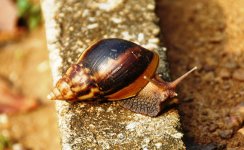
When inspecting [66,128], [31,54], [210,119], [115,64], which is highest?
[115,64]

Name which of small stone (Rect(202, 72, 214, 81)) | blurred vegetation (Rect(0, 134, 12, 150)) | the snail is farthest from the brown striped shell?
blurred vegetation (Rect(0, 134, 12, 150))

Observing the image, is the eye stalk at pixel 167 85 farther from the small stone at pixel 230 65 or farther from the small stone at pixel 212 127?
the small stone at pixel 230 65

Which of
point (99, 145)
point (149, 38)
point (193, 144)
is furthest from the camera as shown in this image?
point (149, 38)

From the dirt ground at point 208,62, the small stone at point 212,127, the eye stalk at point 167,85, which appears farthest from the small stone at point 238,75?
the eye stalk at point 167,85

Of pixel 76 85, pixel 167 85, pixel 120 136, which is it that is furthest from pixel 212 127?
pixel 76 85

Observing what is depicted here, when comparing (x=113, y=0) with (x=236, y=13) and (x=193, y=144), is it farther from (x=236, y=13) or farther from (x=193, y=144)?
(x=193, y=144)

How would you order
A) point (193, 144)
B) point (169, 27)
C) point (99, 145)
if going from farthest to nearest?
point (169, 27) < point (193, 144) < point (99, 145)

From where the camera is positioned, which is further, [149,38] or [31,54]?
[31,54]

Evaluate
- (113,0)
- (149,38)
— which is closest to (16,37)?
(113,0)
